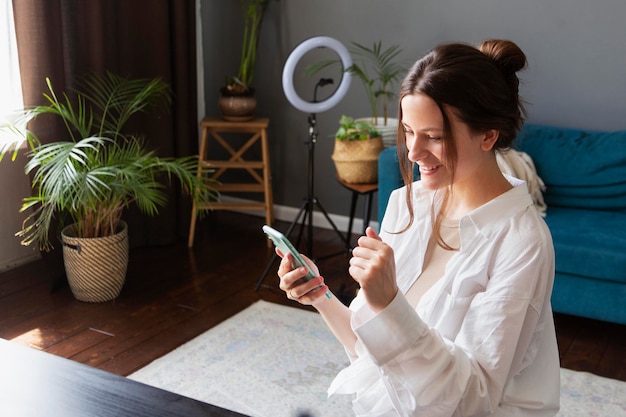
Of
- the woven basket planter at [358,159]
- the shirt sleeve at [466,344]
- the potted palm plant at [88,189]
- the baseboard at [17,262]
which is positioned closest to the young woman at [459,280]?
the shirt sleeve at [466,344]

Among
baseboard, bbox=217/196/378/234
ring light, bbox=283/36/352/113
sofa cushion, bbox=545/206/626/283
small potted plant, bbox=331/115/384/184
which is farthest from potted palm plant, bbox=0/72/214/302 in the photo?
sofa cushion, bbox=545/206/626/283

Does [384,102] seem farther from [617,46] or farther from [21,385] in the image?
[21,385]

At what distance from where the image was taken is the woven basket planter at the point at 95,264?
3031mm

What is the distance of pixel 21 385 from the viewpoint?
1.26m

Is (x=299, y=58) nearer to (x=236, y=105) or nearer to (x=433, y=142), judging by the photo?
(x=236, y=105)

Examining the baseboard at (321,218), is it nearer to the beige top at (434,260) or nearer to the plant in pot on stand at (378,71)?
the plant in pot on stand at (378,71)

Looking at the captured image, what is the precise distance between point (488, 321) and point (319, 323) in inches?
73.2

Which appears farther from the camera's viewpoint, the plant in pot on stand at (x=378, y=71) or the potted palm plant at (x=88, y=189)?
the plant in pot on stand at (x=378, y=71)

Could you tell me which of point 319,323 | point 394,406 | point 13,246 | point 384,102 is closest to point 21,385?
point 394,406

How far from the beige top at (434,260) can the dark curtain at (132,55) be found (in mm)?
2297

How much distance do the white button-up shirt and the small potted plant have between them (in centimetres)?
197

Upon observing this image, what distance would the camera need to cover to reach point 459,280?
1198mm

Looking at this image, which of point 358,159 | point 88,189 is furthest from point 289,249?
point 358,159

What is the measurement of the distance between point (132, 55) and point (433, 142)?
2.74 metres
